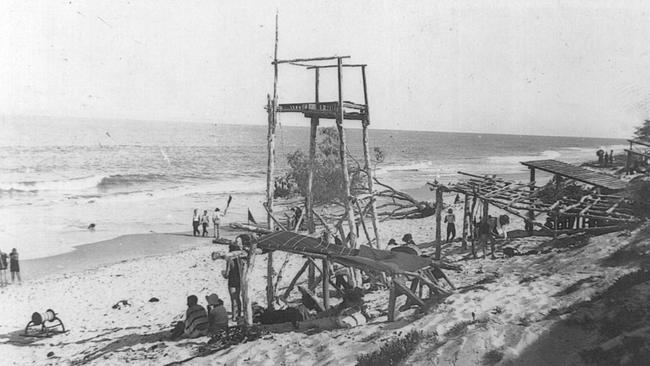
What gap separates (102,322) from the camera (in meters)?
12.3

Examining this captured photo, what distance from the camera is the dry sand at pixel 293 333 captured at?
706 cm

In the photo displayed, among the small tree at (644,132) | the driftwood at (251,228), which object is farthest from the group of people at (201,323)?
the small tree at (644,132)

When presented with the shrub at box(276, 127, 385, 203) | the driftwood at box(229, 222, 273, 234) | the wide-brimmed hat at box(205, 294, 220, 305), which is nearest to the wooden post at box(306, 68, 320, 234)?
the driftwood at box(229, 222, 273, 234)

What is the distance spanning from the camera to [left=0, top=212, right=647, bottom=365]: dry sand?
706cm

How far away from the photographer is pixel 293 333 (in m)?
9.16

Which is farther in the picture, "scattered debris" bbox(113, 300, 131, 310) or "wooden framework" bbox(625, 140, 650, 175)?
"wooden framework" bbox(625, 140, 650, 175)

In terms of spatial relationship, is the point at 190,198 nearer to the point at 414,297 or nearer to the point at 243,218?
the point at 243,218

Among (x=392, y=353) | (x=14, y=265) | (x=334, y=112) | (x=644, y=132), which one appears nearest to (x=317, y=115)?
(x=334, y=112)

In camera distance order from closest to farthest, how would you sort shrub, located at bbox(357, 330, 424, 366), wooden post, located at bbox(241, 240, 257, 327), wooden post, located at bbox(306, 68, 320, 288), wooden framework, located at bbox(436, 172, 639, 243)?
shrub, located at bbox(357, 330, 424, 366) < wooden post, located at bbox(241, 240, 257, 327) < wooden framework, located at bbox(436, 172, 639, 243) < wooden post, located at bbox(306, 68, 320, 288)

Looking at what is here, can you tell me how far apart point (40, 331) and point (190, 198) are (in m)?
25.6

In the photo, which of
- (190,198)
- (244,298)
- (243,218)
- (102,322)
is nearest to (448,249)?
(244,298)

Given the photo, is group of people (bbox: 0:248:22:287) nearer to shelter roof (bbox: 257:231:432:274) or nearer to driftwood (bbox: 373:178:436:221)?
shelter roof (bbox: 257:231:432:274)

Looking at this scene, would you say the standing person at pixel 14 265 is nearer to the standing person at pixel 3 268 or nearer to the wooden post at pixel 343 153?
the standing person at pixel 3 268

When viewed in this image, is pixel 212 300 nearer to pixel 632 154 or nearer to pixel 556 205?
pixel 556 205
